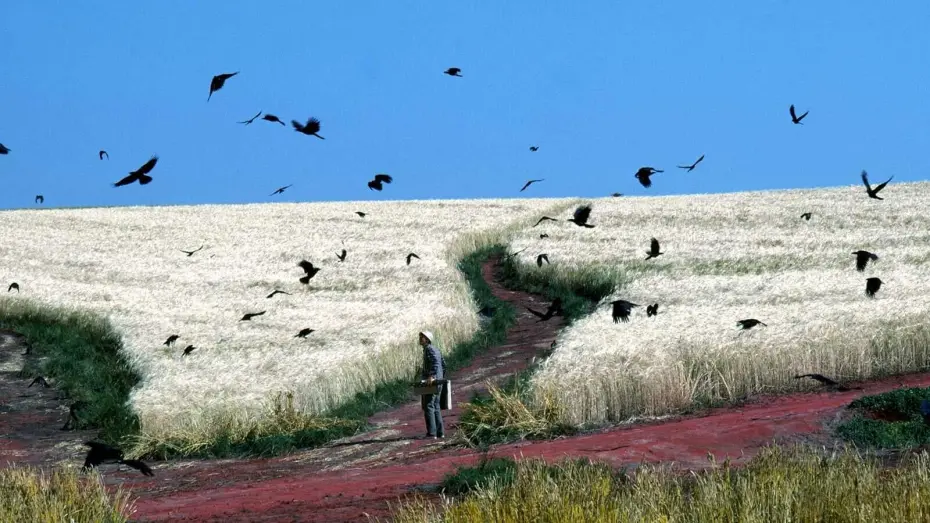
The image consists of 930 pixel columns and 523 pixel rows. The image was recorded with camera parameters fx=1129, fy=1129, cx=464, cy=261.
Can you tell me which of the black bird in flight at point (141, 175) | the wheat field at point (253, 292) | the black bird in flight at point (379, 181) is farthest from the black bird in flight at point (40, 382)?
the black bird in flight at point (141, 175)

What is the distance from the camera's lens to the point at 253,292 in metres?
34.6

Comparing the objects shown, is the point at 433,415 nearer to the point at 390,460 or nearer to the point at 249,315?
the point at 390,460

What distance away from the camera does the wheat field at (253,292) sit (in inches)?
815

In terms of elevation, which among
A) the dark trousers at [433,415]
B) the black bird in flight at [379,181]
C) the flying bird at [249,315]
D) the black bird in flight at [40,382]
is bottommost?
the dark trousers at [433,415]

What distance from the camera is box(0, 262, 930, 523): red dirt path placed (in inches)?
484

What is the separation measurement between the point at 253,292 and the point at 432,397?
17204mm

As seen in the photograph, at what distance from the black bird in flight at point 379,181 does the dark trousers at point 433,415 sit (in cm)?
346

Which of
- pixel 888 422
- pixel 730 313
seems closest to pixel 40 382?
pixel 730 313

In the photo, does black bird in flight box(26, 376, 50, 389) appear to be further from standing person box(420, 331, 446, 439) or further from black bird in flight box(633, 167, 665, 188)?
black bird in flight box(633, 167, 665, 188)

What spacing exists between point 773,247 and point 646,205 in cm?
2333

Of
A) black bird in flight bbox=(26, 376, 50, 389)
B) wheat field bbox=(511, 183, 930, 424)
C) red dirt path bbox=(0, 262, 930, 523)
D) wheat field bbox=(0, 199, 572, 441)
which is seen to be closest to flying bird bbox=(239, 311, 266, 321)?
wheat field bbox=(0, 199, 572, 441)

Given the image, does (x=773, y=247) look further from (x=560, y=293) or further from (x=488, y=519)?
(x=488, y=519)

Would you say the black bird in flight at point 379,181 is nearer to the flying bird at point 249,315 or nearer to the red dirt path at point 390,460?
the red dirt path at point 390,460

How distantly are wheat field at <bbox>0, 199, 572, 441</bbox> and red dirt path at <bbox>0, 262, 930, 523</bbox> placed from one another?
4.72 feet
